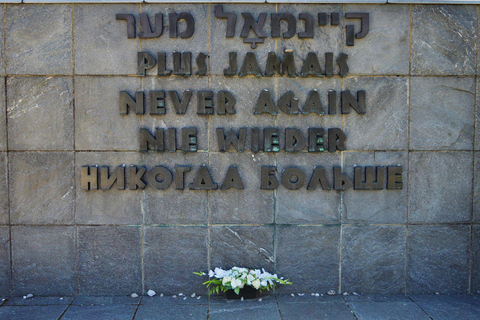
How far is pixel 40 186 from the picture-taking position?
186 inches

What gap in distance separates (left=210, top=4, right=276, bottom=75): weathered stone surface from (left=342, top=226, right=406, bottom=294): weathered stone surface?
99.1 inches

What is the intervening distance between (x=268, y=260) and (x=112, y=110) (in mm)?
2794

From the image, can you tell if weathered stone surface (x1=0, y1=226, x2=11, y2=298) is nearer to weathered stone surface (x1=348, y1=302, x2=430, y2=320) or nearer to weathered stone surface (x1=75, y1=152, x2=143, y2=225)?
weathered stone surface (x1=75, y1=152, x2=143, y2=225)

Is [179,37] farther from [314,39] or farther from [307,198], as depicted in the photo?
[307,198]

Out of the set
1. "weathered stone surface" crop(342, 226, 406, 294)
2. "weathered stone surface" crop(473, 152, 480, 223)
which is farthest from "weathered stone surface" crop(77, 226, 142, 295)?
"weathered stone surface" crop(473, 152, 480, 223)

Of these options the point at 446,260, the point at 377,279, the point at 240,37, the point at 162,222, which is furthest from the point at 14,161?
the point at 446,260

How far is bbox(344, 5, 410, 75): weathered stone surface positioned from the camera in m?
4.69

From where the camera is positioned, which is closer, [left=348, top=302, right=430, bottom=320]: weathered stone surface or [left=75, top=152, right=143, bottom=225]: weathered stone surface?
[left=348, top=302, right=430, bottom=320]: weathered stone surface

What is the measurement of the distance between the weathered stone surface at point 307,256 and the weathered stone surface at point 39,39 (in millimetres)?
3583

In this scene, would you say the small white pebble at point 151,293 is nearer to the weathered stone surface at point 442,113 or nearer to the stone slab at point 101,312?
the stone slab at point 101,312

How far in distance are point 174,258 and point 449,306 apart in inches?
137

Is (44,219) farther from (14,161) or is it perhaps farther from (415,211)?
(415,211)

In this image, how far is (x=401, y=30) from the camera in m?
4.71

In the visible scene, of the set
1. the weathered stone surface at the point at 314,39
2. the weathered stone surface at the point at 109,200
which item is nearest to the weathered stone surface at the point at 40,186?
the weathered stone surface at the point at 109,200
